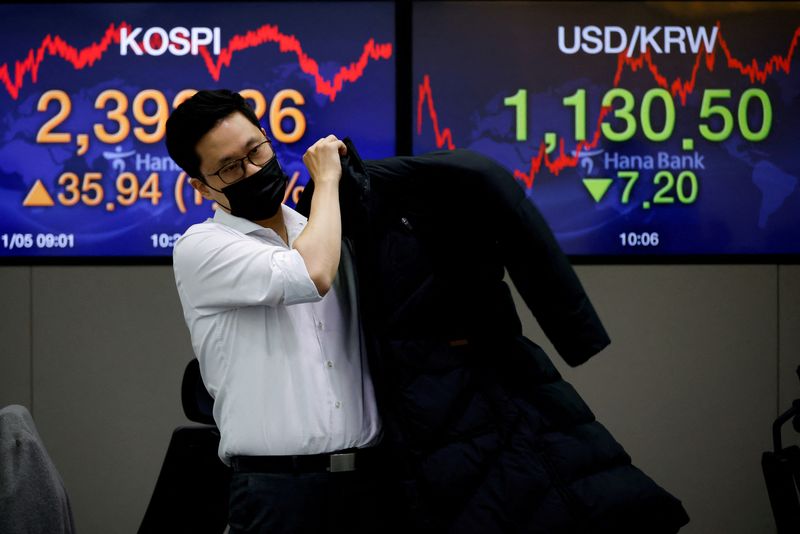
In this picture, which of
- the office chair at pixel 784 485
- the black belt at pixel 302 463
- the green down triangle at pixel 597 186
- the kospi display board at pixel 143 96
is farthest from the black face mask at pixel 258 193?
the green down triangle at pixel 597 186

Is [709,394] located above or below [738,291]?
below

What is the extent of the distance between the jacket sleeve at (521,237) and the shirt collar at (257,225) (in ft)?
0.74

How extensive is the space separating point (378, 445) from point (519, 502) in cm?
31

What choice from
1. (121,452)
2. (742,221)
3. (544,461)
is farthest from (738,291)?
(121,452)

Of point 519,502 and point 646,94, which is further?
point 646,94

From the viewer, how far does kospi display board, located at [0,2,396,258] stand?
322 cm

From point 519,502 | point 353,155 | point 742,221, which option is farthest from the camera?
point 742,221

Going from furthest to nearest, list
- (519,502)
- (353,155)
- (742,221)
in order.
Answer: (742,221)
(353,155)
(519,502)

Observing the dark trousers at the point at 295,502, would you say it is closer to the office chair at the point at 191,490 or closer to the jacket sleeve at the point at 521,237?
the jacket sleeve at the point at 521,237

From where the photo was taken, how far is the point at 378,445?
1701mm

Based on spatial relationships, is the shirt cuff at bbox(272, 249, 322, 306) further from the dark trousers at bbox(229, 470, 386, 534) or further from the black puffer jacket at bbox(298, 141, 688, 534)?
the dark trousers at bbox(229, 470, 386, 534)

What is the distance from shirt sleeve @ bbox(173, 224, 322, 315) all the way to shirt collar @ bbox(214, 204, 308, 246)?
35 millimetres

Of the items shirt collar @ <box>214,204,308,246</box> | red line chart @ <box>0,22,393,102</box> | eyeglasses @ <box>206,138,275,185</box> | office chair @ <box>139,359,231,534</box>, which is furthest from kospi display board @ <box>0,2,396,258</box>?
eyeglasses @ <box>206,138,275,185</box>

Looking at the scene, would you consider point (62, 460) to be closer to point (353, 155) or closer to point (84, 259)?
point (84, 259)
